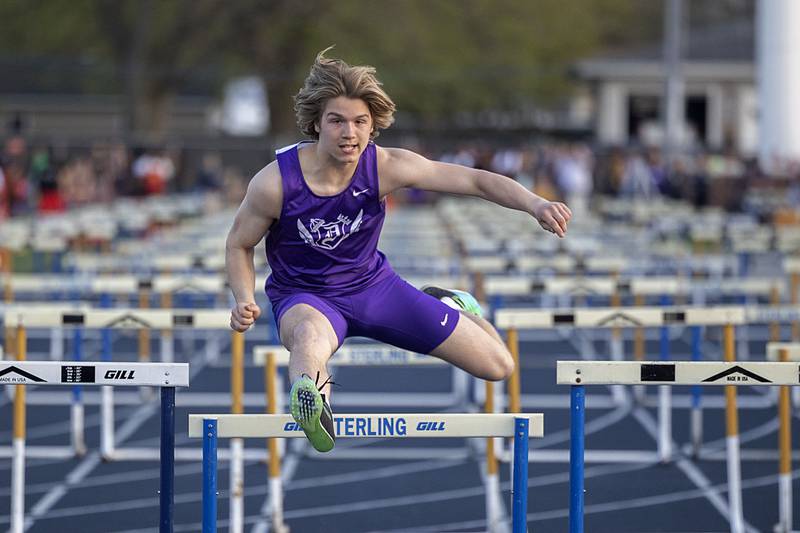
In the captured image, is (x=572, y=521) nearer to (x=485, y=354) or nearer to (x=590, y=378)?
(x=590, y=378)

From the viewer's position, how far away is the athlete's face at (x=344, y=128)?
585 cm

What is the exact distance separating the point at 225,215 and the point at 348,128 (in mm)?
18839

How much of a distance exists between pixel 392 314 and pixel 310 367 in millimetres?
743

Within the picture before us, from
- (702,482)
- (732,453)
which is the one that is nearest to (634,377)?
(732,453)

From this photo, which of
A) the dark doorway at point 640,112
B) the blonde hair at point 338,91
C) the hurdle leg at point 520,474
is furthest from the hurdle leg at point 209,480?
the dark doorway at point 640,112

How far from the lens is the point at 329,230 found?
6.02 metres

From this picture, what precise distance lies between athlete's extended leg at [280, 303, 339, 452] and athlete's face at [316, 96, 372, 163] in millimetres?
649

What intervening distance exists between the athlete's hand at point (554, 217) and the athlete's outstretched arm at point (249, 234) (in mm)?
1063

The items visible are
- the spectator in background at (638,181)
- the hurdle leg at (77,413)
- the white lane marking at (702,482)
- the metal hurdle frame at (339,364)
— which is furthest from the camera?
the spectator in background at (638,181)

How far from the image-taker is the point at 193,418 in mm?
5270

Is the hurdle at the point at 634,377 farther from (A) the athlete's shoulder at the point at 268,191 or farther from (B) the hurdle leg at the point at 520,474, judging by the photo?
(A) the athlete's shoulder at the point at 268,191

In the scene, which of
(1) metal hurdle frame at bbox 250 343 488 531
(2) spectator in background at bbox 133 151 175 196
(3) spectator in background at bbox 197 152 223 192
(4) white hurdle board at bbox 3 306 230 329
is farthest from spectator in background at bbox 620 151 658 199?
(1) metal hurdle frame at bbox 250 343 488 531

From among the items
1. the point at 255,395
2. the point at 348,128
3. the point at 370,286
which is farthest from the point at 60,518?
the point at 255,395

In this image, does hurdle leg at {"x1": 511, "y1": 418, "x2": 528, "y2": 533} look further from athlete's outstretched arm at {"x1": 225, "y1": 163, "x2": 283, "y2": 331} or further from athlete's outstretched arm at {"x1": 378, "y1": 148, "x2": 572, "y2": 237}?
athlete's outstretched arm at {"x1": 225, "y1": 163, "x2": 283, "y2": 331}
